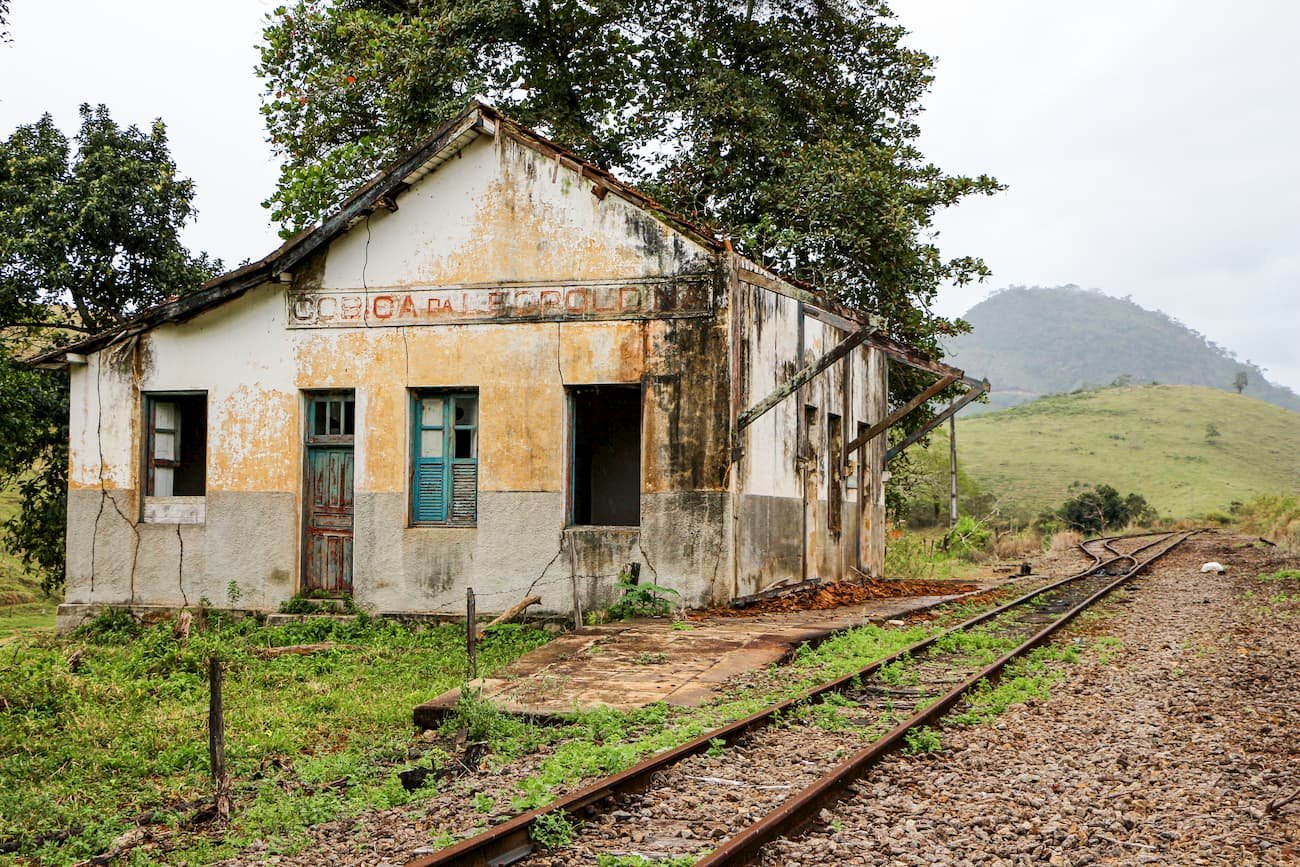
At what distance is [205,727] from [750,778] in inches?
177

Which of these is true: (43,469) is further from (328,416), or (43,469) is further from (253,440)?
(328,416)

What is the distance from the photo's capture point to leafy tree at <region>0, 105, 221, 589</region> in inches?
824

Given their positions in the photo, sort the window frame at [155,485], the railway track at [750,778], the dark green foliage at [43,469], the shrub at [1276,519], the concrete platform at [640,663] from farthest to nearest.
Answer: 1. the shrub at [1276,519]
2. the dark green foliage at [43,469]
3. the window frame at [155,485]
4. the concrete platform at [640,663]
5. the railway track at [750,778]

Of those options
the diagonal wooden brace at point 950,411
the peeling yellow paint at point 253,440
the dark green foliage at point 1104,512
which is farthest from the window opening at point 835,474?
the dark green foliage at point 1104,512

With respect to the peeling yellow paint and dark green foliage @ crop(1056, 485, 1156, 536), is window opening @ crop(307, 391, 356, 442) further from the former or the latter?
dark green foliage @ crop(1056, 485, 1156, 536)

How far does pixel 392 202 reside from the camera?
14.2 m

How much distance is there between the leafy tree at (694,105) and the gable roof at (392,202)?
6.29m

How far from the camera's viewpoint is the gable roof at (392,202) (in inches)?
531

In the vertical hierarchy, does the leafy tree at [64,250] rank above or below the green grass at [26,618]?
above

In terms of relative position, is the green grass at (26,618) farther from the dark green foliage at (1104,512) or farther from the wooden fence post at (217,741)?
the dark green foliage at (1104,512)

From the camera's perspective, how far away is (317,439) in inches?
572

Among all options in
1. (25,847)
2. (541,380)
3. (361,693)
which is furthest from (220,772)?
(541,380)

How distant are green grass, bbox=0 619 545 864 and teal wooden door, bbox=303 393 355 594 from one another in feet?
3.14

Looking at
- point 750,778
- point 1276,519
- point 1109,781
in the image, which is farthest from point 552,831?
point 1276,519
